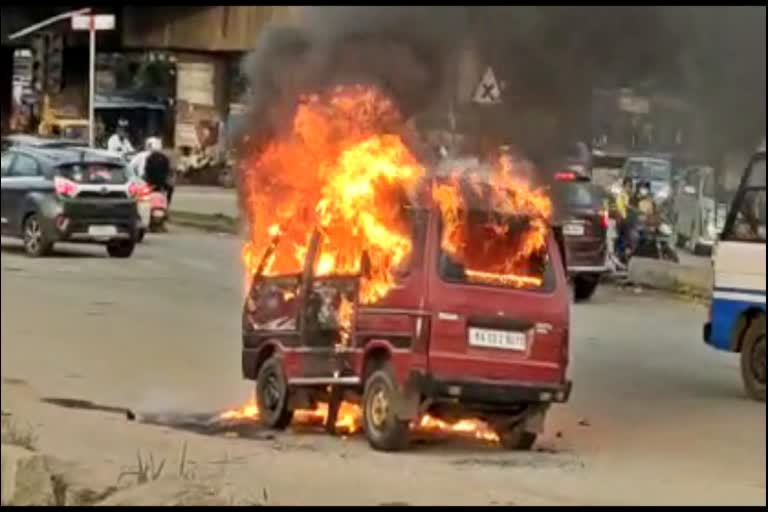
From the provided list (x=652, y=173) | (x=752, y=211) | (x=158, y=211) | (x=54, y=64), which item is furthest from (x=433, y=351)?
(x=54, y=64)

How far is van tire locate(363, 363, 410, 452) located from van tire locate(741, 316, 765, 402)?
6.17ft

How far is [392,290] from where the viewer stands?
164 inches

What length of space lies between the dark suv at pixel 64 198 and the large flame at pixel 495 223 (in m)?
1.22

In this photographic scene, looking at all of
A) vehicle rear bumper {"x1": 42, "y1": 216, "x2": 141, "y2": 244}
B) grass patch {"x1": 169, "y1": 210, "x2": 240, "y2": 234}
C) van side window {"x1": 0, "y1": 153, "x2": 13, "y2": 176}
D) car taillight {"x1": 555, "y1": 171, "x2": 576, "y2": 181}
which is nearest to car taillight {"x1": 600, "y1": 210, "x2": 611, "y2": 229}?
car taillight {"x1": 555, "y1": 171, "x2": 576, "y2": 181}

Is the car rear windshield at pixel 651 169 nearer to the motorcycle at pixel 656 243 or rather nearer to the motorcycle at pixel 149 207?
Answer: the motorcycle at pixel 656 243

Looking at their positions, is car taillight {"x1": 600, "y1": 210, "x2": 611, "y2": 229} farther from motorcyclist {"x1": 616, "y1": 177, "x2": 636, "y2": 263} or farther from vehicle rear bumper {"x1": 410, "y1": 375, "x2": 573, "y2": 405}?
vehicle rear bumper {"x1": 410, "y1": 375, "x2": 573, "y2": 405}

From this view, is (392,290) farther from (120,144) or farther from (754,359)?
(754,359)

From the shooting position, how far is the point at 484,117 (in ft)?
12.2

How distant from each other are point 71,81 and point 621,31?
3.52ft

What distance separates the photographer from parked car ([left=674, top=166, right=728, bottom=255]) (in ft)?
11.1

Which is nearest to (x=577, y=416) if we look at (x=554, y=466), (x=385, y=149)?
(x=554, y=466)

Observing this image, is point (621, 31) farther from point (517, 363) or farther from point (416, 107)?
point (517, 363)

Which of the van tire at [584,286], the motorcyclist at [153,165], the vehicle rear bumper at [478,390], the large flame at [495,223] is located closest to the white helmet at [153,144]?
the motorcyclist at [153,165]

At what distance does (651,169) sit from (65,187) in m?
1.22
